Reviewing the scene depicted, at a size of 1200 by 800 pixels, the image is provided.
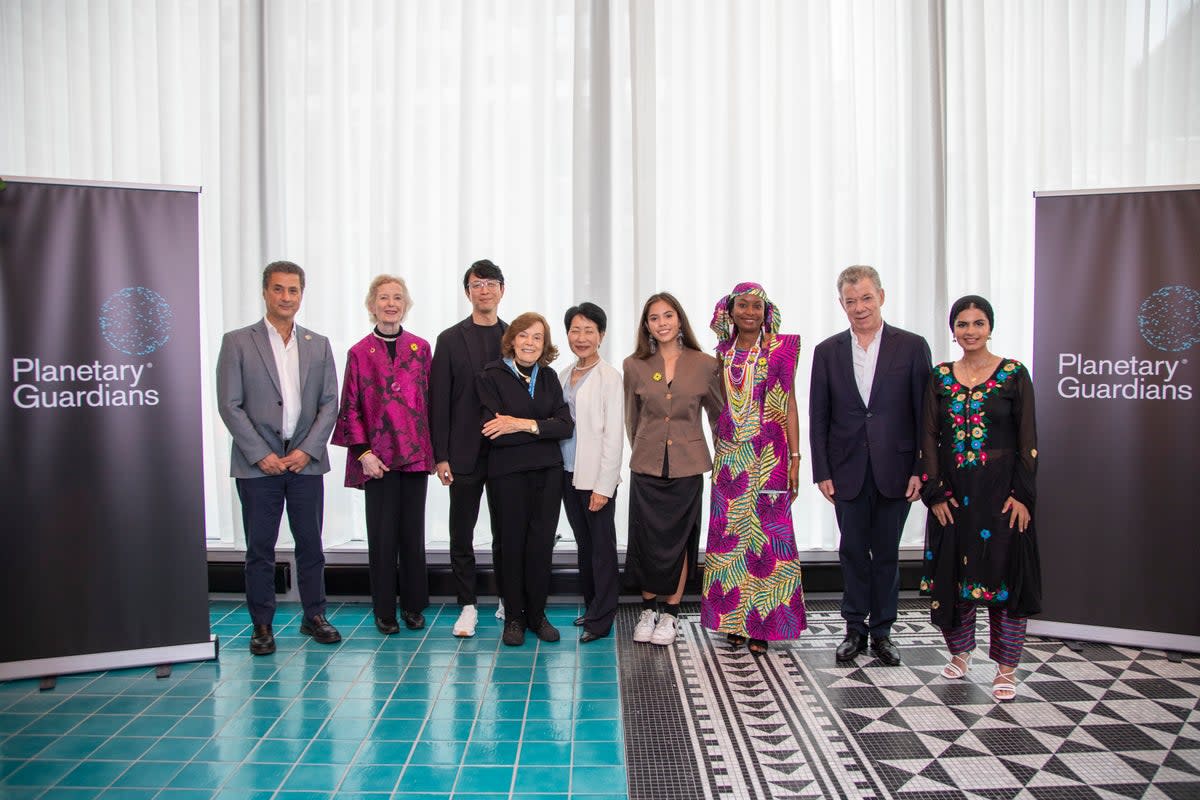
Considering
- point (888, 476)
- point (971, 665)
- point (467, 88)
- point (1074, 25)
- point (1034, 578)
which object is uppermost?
point (1074, 25)

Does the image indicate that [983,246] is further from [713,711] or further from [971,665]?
[713,711]

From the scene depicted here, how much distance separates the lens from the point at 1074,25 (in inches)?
173

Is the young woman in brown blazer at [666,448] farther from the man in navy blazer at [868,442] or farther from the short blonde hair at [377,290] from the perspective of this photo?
the short blonde hair at [377,290]

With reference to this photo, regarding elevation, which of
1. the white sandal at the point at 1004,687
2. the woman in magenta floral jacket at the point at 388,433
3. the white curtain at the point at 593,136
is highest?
the white curtain at the point at 593,136

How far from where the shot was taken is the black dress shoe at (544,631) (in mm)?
3711

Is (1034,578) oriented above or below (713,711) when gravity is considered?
above

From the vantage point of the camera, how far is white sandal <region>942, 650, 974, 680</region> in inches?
126

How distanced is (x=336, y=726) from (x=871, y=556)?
2.34 metres

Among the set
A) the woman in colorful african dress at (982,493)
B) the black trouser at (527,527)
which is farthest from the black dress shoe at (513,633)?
the woman in colorful african dress at (982,493)

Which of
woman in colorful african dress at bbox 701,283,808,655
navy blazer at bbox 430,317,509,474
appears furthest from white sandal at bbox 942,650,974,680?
navy blazer at bbox 430,317,509,474

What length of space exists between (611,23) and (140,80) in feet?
8.92

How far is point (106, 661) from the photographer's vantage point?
131 inches

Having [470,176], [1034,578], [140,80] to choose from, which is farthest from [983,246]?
[140,80]

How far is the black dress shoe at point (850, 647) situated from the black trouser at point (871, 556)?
0.11ft
